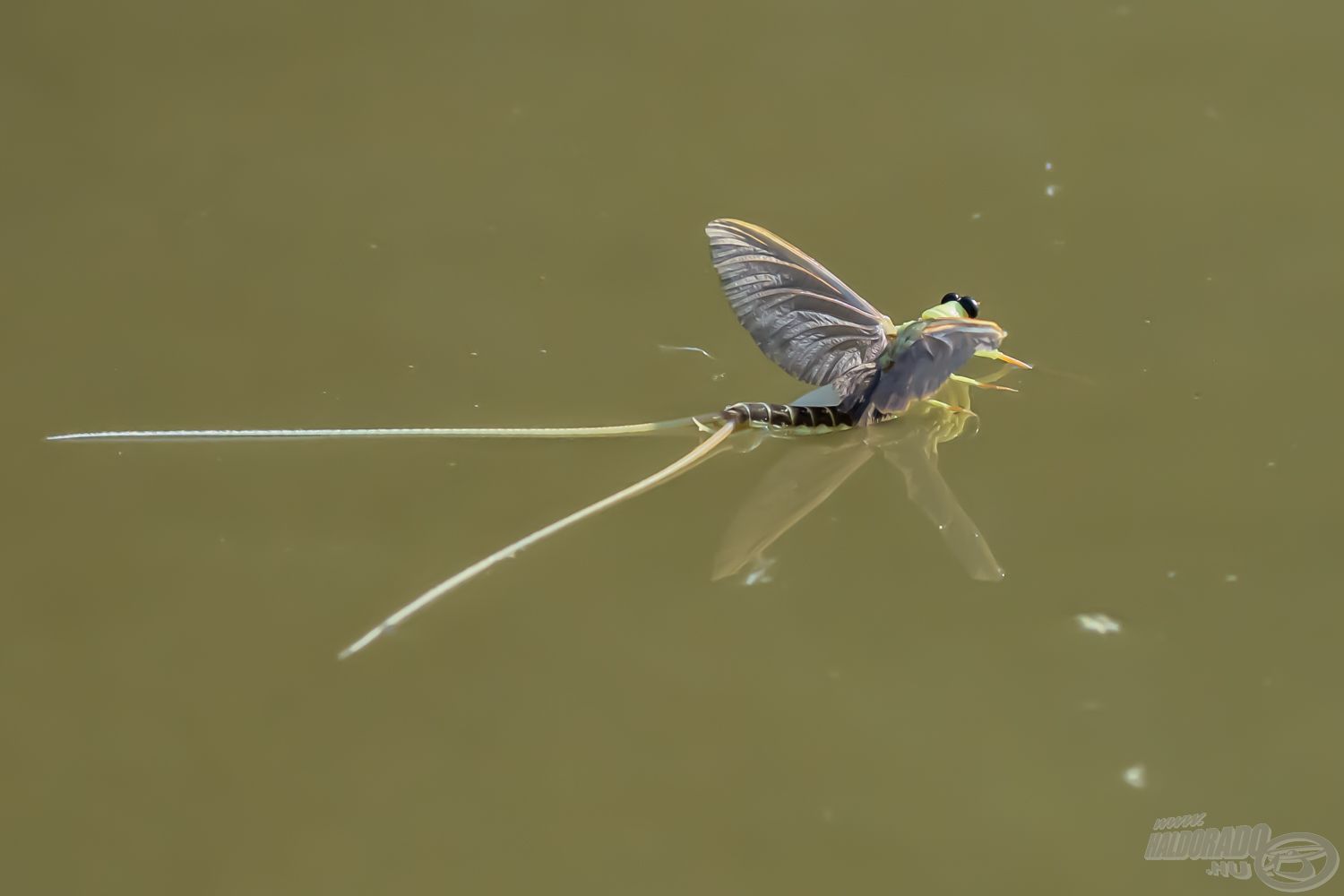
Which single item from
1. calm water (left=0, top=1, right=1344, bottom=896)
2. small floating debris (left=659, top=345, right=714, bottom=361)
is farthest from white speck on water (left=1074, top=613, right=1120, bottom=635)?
small floating debris (left=659, top=345, right=714, bottom=361)

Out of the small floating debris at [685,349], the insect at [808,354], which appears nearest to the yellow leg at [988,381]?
the insect at [808,354]

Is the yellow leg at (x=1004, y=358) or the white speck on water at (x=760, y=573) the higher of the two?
the yellow leg at (x=1004, y=358)

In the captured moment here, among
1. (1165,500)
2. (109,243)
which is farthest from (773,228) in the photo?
(109,243)

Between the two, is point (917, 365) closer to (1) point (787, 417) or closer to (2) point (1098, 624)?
(1) point (787, 417)

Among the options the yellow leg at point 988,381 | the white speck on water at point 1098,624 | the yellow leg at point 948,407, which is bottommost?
A: the white speck on water at point 1098,624

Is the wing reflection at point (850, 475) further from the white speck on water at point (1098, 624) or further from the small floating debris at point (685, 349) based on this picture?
the small floating debris at point (685, 349)

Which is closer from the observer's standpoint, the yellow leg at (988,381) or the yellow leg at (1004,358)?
the yellow leg at (1004,358)

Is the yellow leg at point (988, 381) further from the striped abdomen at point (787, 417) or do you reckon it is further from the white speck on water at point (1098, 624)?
the white speck on water at point (1098, 624)

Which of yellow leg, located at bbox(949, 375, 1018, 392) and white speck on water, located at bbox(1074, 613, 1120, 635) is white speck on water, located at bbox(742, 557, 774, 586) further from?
yellow leg, located at bbox(949, 375, 1018, 392)
